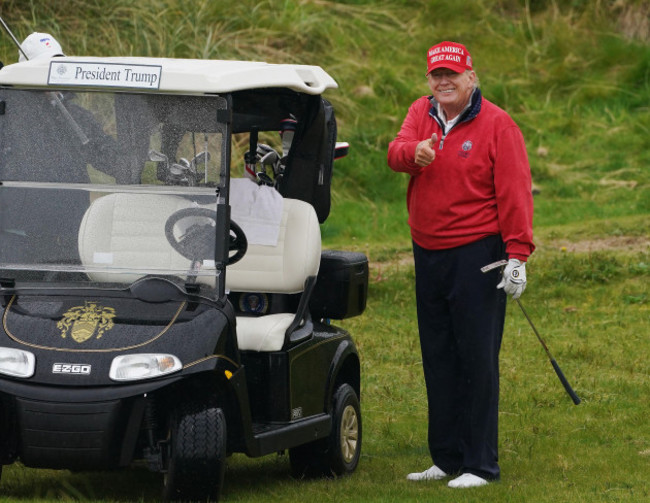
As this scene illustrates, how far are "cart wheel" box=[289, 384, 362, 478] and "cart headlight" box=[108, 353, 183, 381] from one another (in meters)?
1.36

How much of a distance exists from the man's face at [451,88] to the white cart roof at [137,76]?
2.84ft

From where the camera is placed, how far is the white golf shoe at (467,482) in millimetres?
5918

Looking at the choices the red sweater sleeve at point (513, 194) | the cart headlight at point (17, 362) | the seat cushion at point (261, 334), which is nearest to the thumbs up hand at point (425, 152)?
the red sweater sleeve at point (513, 194)

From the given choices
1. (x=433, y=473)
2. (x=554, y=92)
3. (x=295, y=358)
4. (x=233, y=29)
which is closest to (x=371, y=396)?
(x=433, y=473)

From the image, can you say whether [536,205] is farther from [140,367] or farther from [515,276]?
[140,367]

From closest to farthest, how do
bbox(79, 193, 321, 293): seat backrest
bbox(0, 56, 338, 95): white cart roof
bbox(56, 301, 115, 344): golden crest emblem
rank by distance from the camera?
bbox(56, 301, 115, 344): golden crest emblem
bbox(0, 56, 338, 95): white cart roof
bbox(79, 193, 321, 293): seat backrest

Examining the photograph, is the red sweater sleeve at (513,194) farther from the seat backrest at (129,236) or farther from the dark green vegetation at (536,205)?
the seat backrest at (129,236)

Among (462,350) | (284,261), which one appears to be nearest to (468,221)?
(462,350)

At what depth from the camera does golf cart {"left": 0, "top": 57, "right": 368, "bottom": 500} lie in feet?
16.2

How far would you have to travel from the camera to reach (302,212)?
606 cm

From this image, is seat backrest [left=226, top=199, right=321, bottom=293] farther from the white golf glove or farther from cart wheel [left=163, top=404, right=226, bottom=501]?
cart wheel [left=163, top=404, right=226, bottom=501]

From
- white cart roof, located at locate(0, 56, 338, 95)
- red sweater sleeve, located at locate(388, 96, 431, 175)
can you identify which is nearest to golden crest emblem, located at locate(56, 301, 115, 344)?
white cart roof, located at locate(0, 56, 338, 95)

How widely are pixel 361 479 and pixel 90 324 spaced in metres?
1.62

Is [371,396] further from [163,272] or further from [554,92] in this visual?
[554,92]
